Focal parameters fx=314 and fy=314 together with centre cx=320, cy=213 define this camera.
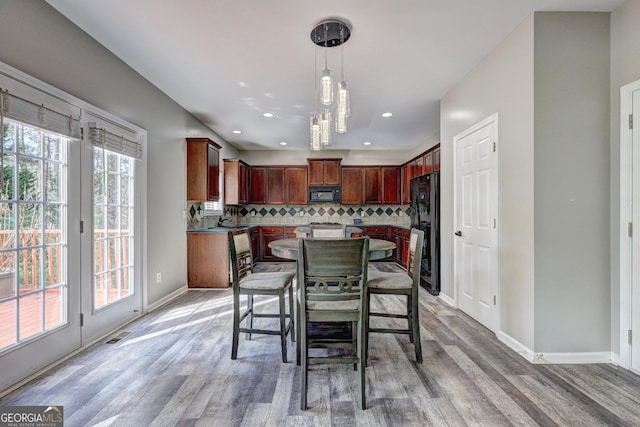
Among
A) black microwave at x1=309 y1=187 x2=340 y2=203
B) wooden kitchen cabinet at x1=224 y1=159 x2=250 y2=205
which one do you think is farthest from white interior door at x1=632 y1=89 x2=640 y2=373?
wooden kitchen cabinet at x1=224 y1=159 x2=250 y2=205

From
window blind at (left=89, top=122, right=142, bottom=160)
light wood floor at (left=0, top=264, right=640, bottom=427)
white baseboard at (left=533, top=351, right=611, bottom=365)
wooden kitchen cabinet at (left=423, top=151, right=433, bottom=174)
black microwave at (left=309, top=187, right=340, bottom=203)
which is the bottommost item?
light wood floor at (left=0, top=264, right=640, bottom=427)

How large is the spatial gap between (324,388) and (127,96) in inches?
125

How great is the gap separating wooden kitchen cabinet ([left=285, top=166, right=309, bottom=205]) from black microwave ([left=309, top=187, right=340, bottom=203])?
0.16 m

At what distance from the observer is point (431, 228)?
421cm

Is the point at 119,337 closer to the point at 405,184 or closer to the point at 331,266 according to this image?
the point at 331,266

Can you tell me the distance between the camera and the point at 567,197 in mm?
2301

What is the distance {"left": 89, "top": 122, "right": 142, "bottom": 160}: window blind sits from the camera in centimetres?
261

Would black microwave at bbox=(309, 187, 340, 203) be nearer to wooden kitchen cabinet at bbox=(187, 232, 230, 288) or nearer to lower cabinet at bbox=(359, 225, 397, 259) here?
lower cabinet at bbox=(359, 225, 397, 259)

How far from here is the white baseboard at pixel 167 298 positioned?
11.5 ft

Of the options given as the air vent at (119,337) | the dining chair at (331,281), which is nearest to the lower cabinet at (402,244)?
the dining chair at (331,281)

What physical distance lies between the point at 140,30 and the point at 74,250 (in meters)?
1.80

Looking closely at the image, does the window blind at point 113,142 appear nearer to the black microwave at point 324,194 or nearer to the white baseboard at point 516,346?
the white baseboard at point 516,346

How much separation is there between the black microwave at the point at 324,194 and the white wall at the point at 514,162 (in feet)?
13.5

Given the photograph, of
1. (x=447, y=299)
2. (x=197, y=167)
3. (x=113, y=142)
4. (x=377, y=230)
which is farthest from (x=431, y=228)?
(x=113, y=142)
